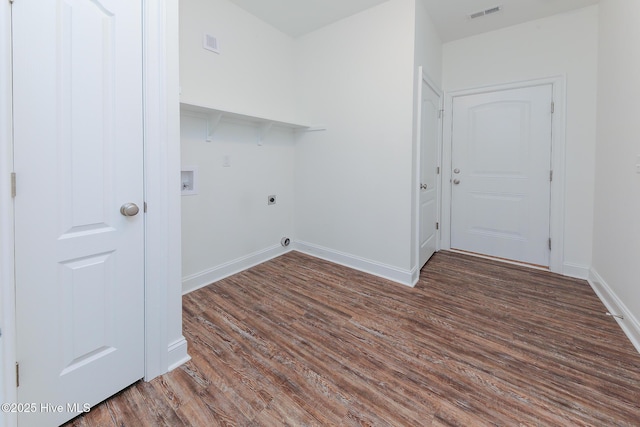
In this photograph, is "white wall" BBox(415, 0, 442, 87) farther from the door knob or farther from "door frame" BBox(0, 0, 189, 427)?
the door knob

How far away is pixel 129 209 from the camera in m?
1.29

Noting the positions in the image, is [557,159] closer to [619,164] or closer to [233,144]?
[619,164]

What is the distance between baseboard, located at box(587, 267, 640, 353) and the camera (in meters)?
1.79

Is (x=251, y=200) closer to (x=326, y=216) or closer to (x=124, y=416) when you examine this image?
(x=326, y=216)

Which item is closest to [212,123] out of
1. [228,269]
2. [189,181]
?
[189,181]

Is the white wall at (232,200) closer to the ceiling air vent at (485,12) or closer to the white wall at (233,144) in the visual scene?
the white wall at (233,144)

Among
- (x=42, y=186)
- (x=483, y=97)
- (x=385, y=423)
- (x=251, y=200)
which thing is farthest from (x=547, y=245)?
(x=42, y=186)

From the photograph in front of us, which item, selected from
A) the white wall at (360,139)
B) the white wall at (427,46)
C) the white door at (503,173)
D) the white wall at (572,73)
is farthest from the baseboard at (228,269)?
the white wall at (572,73)

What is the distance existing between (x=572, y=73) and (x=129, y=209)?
3.95 m

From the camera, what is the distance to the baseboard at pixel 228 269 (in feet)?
8.07

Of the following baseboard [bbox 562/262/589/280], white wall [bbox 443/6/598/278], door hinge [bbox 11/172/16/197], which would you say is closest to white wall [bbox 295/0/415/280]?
white wall [bbox 443/6/598/278]

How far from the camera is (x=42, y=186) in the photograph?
1083mm

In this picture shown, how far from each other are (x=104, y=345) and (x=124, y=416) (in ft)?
1.07

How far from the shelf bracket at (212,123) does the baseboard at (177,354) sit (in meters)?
1.71
